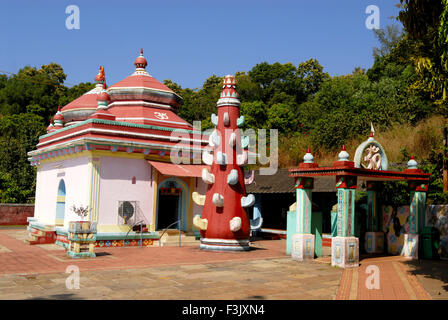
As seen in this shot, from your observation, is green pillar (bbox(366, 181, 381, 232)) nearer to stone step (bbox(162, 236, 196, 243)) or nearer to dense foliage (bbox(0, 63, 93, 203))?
stone step (bbox(162, 236, 196, 243))

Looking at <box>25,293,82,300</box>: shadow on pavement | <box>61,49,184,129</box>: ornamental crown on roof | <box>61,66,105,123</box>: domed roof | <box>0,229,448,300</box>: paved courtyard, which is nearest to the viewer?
<box>25,293,82,300</box>: shadow on pavement

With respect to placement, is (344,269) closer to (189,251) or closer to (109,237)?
(189,251)

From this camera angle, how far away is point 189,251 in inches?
585

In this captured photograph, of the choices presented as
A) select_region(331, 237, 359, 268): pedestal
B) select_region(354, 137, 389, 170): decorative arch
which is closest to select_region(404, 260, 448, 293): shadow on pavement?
select_region(331, 237, 359, 268): pedestal

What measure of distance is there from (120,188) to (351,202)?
857 cm

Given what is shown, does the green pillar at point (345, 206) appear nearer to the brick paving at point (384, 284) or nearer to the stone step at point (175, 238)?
the brick paving at point (384, 284)

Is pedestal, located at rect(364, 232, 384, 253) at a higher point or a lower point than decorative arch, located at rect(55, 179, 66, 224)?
lower

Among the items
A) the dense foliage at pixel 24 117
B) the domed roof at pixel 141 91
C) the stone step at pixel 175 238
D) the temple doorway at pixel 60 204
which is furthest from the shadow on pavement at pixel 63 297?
the dense foliage at pixel 24 117

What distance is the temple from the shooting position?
16.1 metres

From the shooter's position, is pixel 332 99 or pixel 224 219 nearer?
pixel 224 219

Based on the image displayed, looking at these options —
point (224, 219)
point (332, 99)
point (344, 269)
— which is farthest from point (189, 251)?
point (332, 99)

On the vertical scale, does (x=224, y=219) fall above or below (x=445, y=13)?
below

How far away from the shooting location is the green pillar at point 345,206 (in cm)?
1210

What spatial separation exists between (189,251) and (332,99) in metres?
26.1
